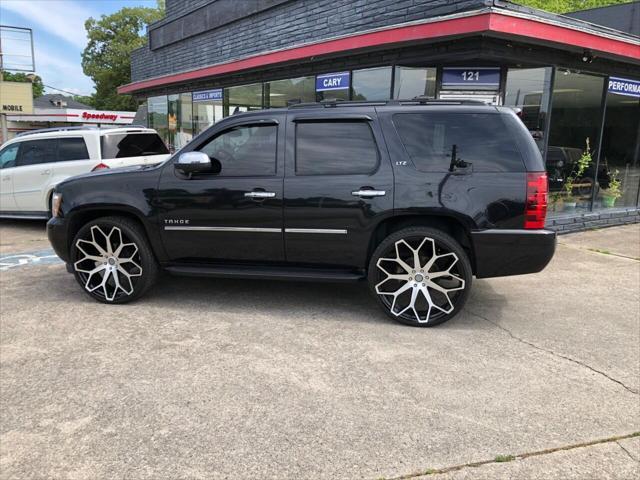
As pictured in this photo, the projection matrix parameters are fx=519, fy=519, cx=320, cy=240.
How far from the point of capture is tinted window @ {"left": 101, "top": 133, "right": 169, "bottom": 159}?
350 inches

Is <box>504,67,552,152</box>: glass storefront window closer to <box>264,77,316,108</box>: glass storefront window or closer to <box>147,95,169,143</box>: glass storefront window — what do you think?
<box>264,77,316,108</box>: glass storefront window

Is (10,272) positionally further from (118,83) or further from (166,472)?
(118,83)

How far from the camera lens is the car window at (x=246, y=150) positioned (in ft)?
15.7

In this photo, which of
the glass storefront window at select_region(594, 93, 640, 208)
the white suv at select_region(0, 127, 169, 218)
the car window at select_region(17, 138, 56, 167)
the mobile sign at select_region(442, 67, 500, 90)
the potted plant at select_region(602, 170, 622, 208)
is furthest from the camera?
the potted plant at select_region(602, 170, 622, 208)

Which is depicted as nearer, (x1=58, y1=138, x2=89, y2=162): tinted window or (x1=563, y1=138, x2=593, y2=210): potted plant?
(x1=58, y1=138, x2=89, y2=162): tinted window

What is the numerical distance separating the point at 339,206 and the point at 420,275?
927 mm

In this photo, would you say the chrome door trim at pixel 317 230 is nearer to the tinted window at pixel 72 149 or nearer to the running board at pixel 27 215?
the tinted window at pixel 72 149

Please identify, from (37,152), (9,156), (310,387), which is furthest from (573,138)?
(9,156)

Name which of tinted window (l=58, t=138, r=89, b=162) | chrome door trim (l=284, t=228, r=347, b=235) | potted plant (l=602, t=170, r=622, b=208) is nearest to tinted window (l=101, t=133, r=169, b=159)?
tinted window (l=58, t=138, r=89, b=162)

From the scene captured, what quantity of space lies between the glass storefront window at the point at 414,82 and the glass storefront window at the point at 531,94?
3.69 feet

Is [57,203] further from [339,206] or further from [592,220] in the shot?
[592,220]

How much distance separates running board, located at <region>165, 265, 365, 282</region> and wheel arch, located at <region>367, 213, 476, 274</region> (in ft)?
0.96

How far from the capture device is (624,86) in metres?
9.62

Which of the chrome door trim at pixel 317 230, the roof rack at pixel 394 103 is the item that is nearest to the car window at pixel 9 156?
the roof rack at pixel 394 103
